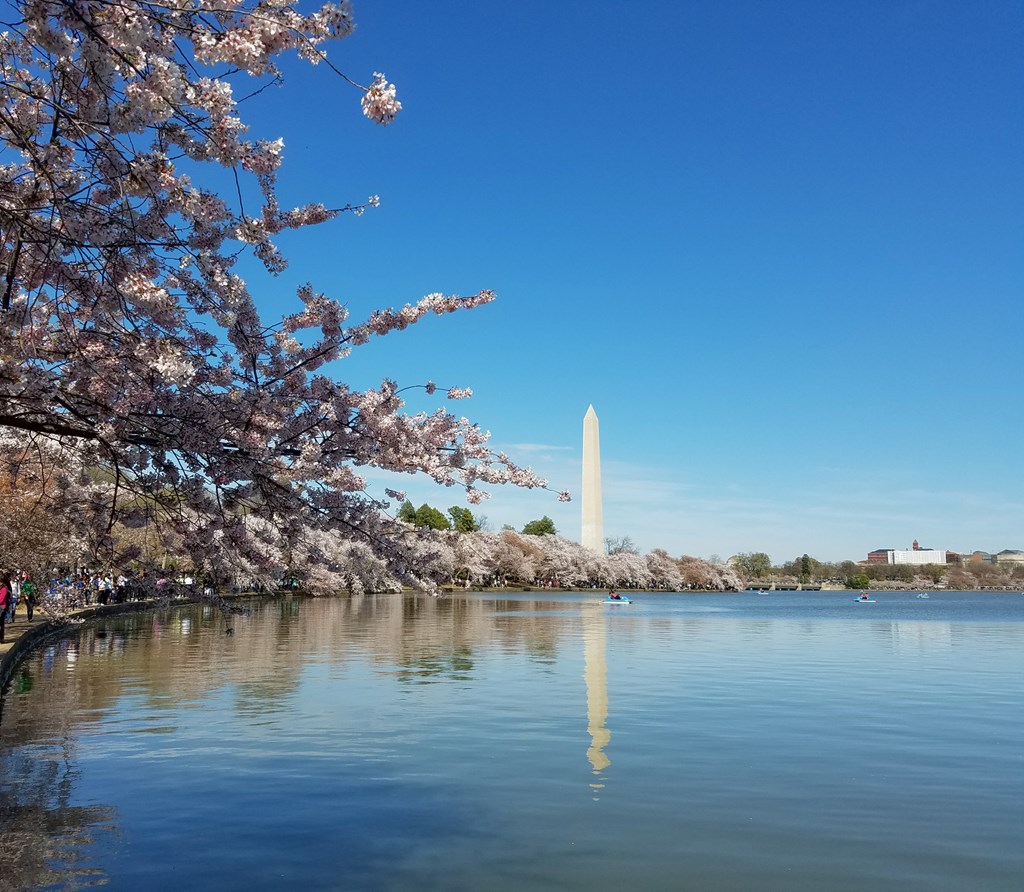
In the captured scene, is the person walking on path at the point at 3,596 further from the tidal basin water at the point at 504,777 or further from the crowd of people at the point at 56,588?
the tidal basin water at the point at 504,777

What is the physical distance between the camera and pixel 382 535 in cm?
920

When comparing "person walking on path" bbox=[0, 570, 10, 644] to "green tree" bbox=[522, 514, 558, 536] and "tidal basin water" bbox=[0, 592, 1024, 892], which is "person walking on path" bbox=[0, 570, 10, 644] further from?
"green tree" bbox=[522, 514, 558, 536]

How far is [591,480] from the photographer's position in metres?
90.9

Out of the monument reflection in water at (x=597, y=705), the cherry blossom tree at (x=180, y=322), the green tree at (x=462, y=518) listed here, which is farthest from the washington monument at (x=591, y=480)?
the cherry blossom tree at (x=180, y=322)

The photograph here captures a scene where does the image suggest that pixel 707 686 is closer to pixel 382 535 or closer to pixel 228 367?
pixel 382 535

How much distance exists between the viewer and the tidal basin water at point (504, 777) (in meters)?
8.66

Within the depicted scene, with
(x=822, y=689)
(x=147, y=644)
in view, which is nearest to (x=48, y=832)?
(x=822, y=689)

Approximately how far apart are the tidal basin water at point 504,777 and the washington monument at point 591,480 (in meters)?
64.5

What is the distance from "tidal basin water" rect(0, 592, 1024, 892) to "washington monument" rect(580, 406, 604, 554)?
2538 inches

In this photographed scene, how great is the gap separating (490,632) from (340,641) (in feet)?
23.9

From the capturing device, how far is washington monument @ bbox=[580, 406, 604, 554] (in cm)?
9012

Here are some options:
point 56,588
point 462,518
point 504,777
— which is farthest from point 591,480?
point 504,777

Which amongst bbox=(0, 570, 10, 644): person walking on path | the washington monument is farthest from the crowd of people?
the washington monument

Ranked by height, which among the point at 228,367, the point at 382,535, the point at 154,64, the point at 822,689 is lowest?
the point at 822,689
